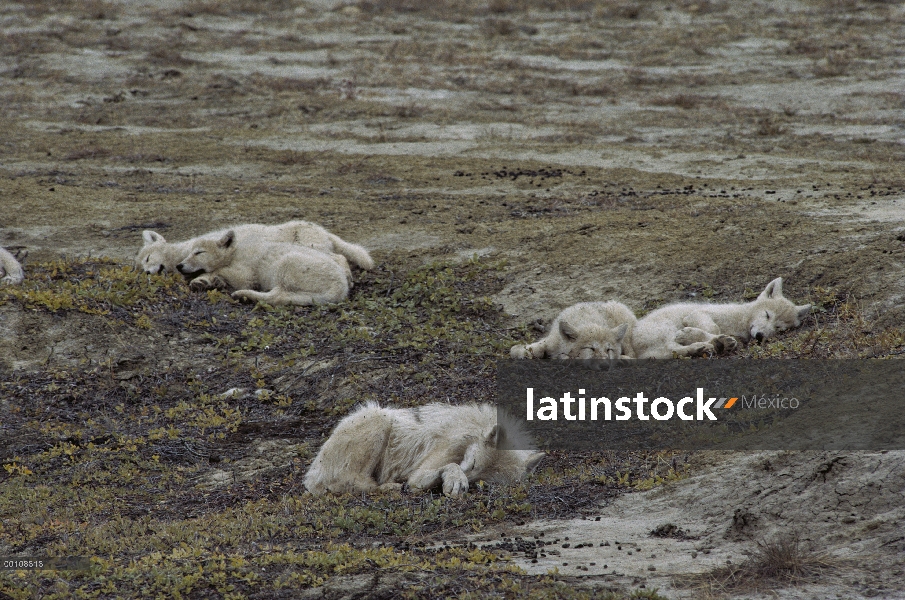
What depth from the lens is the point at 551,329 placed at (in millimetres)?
10328

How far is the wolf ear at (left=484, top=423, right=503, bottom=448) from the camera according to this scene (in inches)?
288

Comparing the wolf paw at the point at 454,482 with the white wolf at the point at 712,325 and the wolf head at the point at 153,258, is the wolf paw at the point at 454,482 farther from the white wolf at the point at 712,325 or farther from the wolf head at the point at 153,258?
the wolf head at the point at 153,258

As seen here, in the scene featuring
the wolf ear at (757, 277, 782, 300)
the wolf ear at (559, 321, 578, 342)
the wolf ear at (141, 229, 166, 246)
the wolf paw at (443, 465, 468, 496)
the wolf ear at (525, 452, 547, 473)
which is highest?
the wolf ear at (757, 277, 782, 300)

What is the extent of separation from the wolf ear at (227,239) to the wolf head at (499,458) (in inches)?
244

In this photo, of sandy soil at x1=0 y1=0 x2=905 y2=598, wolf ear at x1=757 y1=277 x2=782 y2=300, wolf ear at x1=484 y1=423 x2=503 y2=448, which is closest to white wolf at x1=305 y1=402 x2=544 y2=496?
wolf ear at x1=484 y1=423 x2=503 y2=448

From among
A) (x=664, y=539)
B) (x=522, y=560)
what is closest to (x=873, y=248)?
(x=664, y=539)

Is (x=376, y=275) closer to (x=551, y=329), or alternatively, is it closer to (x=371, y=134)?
(x=551, y=329)

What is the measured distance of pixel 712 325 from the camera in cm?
994

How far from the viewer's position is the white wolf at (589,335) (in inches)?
384

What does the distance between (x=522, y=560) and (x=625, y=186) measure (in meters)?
10.9

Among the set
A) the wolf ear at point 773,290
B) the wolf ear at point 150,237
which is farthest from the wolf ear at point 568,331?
the wolf ear at point 150,237

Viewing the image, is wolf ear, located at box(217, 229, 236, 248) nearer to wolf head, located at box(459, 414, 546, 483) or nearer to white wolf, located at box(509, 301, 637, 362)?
white wolf, located at box(509, 301, 637, 362)

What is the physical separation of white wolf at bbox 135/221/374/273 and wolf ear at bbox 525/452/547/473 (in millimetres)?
5695

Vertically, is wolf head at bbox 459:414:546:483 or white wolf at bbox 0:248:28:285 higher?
white wolf at bbox 0:248:28:285
